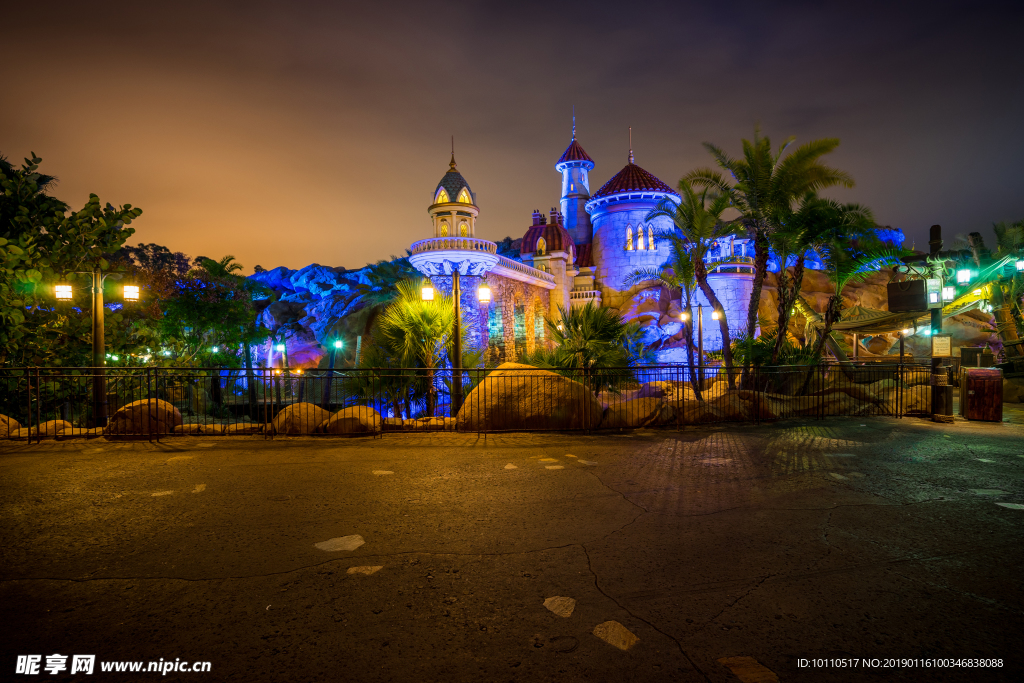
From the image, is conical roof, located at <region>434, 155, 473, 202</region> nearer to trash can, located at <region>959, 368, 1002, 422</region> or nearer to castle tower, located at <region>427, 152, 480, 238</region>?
castle tower, located at <region>427, 152, 480, 238</region>

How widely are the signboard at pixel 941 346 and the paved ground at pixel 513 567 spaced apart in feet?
17.2

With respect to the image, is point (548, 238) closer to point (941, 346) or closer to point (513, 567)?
point (941, 346)

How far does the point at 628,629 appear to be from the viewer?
9.66 ft

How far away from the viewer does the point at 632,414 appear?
10062mm

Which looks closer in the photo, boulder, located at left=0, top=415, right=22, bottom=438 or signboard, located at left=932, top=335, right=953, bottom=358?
boulder, located at left=0, top=415, right=22, bottom=438

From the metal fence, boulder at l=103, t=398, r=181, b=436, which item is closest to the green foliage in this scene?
the metal fence

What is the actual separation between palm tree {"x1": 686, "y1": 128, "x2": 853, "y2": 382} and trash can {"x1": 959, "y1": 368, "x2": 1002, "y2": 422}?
4.74 m

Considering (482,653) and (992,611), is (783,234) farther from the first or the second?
(482,653)

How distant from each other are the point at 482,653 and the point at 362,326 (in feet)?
117

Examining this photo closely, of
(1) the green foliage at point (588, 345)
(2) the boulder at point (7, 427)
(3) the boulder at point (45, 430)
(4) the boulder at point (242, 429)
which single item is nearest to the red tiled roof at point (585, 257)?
(1) the green foliage at point (588, 345)

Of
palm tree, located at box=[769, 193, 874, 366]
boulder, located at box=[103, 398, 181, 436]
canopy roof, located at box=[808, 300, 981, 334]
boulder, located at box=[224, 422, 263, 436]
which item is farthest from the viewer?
canopy roof, located at box=[808, 300, 981, 334]

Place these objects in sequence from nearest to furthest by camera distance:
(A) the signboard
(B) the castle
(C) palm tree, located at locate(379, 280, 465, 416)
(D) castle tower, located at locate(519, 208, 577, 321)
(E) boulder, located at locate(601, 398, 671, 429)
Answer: (E) boulder, located at locate(601, 398, 671, 429), (A) the signboard, (C) palm tree, located at locate(379, 280, 465, 416), (B) the castle, (D) castle tower, located at locate(519, 208, 577, 321)

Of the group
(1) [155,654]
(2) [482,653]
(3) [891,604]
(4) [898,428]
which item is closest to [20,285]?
(1) [155,654]

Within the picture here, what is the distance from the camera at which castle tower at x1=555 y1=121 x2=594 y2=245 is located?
4284cm
